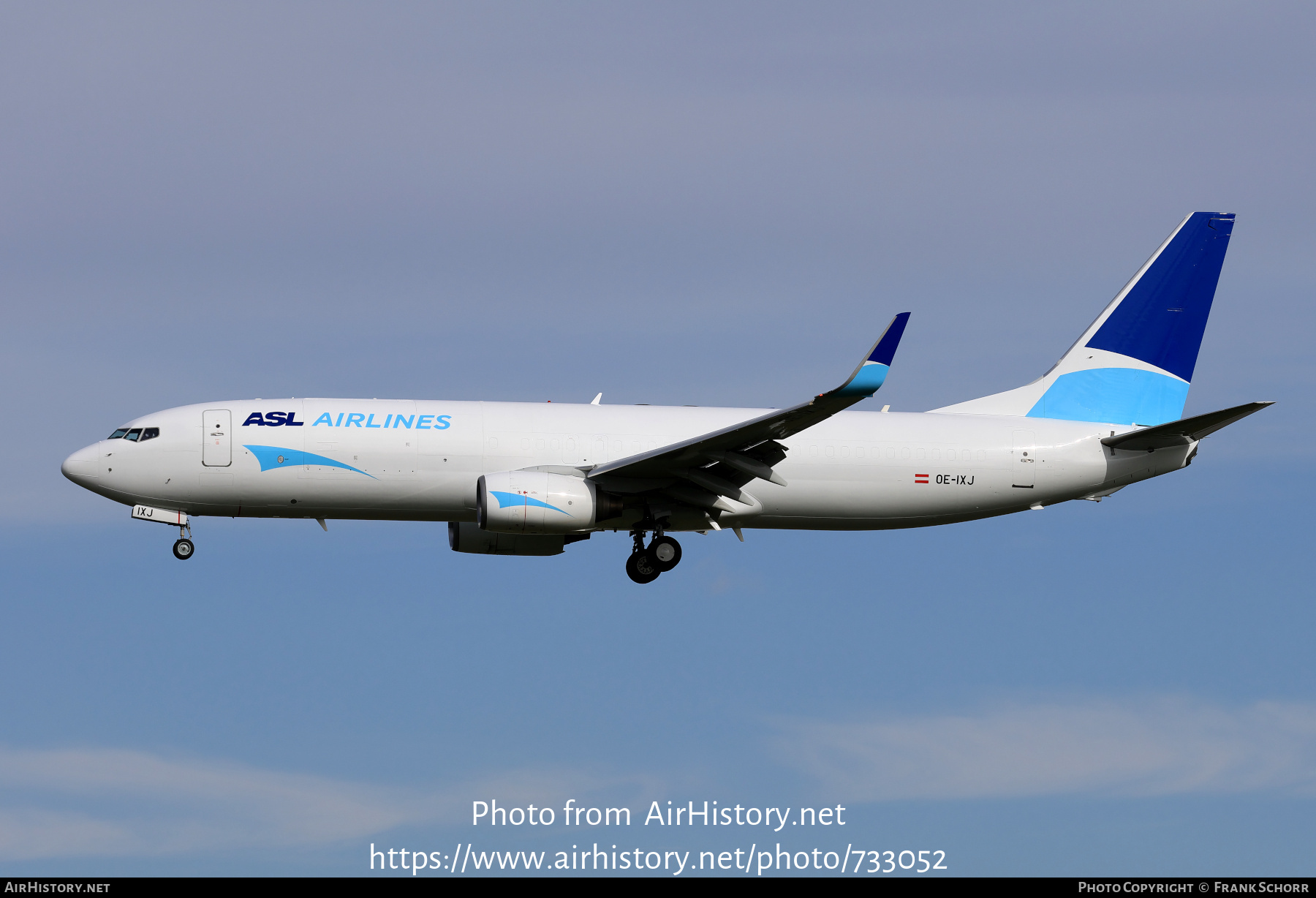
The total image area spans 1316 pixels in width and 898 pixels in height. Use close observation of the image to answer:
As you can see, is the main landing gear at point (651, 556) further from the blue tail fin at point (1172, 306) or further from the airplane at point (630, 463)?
the blue tail fin at point (1172, 306)

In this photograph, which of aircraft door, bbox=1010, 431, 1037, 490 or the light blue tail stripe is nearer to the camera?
aircraft door, bbox=1010, 431, 1037, 490

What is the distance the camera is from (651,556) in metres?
39.2

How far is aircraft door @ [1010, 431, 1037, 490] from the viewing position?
40656 millimetres

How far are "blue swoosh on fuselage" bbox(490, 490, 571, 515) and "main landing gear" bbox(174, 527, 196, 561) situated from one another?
25.7 ft

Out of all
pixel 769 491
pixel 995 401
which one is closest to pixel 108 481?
pixel 769 491

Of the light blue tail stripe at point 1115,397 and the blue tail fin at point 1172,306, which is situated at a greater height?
the blue tail fin at point 1172,306

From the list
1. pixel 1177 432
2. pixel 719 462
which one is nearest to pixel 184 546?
pixel 719 462

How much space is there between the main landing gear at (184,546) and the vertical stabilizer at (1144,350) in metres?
20.2

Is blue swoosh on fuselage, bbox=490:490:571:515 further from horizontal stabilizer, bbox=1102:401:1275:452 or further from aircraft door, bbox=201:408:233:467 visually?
horizontal stabilizer, bbox=1102:401:1275:452

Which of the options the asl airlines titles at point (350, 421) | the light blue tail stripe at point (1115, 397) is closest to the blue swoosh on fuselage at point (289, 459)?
the asl airlines titles at point (350, 421)

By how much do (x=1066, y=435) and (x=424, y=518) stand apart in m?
17.3

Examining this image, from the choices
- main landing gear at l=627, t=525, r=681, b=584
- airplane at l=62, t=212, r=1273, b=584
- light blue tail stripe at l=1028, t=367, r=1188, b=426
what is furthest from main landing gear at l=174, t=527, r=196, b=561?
light blue tail stripe at l=1028, t=367, r=1188, b=426

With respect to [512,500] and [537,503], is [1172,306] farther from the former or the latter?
[512,500]

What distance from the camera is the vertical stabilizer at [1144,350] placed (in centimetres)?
4300
